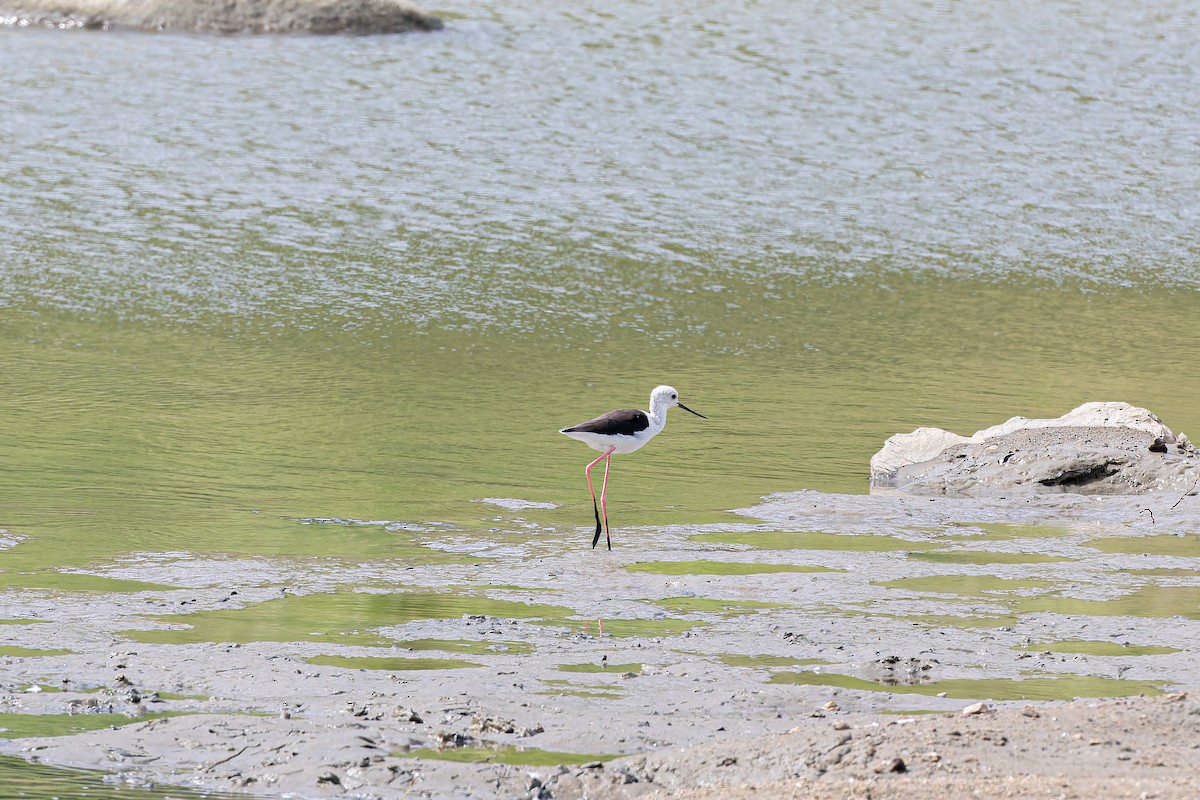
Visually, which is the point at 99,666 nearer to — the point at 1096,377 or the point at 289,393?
the point at 289,393

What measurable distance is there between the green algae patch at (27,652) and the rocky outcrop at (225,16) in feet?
64.8

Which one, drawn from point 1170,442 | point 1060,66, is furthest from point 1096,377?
point 1060,66

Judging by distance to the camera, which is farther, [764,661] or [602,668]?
[764,661]

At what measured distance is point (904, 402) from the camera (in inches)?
496

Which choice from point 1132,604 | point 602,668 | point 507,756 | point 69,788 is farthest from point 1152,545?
point 69,788

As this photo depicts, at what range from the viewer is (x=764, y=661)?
6879 millimetres

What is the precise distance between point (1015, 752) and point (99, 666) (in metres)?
3.37

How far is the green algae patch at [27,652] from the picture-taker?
6.74m

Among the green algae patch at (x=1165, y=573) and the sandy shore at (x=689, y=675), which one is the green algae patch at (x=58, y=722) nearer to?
the sandy shore at (x=689, y=675)

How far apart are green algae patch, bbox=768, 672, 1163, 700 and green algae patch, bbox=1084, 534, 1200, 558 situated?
2235mm

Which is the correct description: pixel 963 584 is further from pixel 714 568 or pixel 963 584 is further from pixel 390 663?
pixel 390 663

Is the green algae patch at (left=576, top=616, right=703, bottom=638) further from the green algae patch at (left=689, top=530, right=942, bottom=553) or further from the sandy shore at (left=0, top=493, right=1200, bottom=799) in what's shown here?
the green algae patch at (left=689, top=530, right=942, bottom=553)

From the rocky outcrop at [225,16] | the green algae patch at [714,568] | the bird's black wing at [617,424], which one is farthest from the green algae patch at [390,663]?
the rocky outcrop at [225,16]

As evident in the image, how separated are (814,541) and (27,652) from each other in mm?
3969
